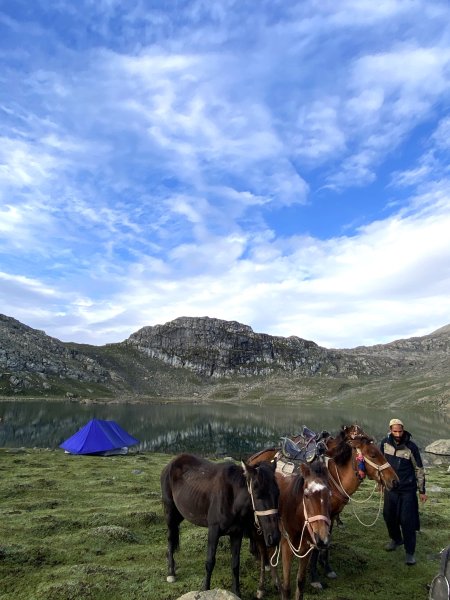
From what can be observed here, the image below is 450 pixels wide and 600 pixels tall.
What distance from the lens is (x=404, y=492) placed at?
11398mm

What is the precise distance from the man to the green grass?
A: 21.0 inches

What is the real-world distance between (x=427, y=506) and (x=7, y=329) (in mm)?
192210

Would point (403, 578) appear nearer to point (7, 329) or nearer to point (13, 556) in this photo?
point (13, 556)

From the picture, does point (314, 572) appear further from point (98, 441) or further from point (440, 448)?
point (440, 448)

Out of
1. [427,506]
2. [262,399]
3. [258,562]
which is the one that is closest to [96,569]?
[258,562]

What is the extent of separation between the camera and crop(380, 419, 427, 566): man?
11141 mm

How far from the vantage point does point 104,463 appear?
101 feet

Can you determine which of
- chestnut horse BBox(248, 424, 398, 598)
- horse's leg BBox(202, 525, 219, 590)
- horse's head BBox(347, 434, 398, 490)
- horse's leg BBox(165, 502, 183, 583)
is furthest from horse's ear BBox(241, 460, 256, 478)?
horse's head BBox(347, 434, 398, 490)

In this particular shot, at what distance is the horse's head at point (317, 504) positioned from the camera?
22.9 feet

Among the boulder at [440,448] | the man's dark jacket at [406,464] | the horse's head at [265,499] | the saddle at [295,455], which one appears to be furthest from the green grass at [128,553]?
the boulder at [440,448]

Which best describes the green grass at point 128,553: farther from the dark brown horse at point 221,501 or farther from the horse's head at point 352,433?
the horse's head at point 352,433

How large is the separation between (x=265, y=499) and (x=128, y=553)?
6.21 metres

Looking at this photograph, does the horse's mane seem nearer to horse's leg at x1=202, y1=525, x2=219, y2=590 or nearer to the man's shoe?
horse's leg at x1=202, y1=525, x2=219, y2=590

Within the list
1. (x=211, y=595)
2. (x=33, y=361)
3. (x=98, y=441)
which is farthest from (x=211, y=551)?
(x=33, y=361)
